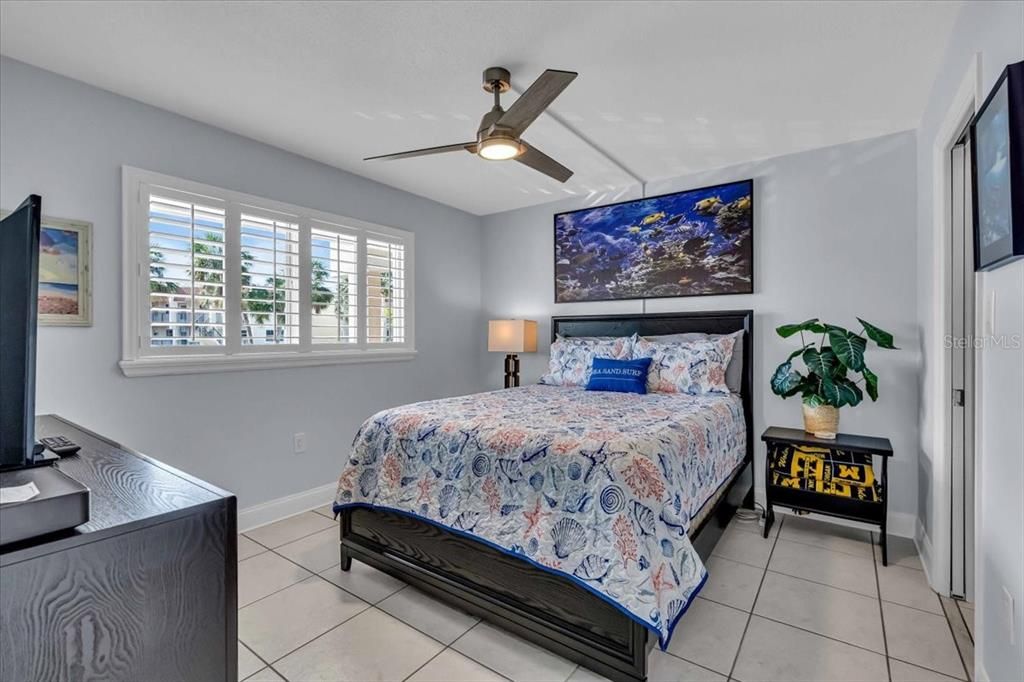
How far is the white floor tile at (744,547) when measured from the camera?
2.77m

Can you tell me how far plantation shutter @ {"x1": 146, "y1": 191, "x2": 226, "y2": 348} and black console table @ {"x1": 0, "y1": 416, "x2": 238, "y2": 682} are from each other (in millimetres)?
2188

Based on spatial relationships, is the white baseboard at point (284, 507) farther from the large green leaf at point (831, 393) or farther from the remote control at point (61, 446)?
the large green leaf at point (831, 393)

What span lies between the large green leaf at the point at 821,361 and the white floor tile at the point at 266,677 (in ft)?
10.2

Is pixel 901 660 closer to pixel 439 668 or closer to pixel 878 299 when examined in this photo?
pixel 439 668

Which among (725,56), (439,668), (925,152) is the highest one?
(725,56)

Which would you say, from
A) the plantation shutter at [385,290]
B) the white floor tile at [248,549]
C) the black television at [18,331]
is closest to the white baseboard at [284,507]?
the white floor tile at [248,549]

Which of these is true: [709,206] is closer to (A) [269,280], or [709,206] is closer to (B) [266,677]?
(A) [269,280]

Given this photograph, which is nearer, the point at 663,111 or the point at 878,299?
the point at 663,111

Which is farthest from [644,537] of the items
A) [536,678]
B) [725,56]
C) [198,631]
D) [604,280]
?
[604,280]

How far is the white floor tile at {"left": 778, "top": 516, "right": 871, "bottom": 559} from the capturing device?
9.53 feet

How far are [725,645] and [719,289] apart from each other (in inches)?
99.0

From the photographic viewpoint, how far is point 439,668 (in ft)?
6.15

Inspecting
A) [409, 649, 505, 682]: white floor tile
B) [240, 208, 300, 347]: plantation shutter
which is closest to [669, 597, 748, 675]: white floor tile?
[409, 649, 505, 682]: white floor tile

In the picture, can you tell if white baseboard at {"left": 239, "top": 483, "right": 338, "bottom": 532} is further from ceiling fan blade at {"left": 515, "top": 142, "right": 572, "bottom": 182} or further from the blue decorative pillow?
ceiling fan blade at {"left": 515, "top": 142, "right": 572, "bottom": 182}
